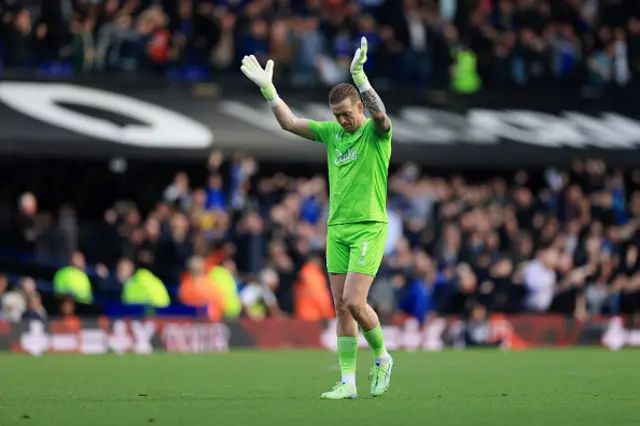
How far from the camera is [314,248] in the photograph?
23188 millimetres

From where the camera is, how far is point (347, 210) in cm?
1082

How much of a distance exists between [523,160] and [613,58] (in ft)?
9.69

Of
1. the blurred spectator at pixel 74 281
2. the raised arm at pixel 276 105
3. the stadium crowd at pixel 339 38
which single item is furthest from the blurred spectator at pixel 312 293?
the raised arm at pixel 276 105

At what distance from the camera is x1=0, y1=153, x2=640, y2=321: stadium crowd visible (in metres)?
22.4

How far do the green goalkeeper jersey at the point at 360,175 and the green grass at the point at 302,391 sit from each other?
1.48 metres

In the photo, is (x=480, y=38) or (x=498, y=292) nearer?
(x=498, y=292)

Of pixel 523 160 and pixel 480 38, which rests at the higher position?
pixel 480 38

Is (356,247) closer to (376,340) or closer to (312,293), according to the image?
(376,340)

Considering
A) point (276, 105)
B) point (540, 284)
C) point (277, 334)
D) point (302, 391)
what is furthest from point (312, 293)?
point (276, 105)

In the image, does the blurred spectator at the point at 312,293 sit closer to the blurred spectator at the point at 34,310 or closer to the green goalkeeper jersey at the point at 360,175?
the blurred spectator at the point at 34,310

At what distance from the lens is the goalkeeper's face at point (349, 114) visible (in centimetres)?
1052

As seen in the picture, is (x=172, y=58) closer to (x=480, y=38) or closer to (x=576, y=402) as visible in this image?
(x=480, y=38)

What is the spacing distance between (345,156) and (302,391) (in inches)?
88.0

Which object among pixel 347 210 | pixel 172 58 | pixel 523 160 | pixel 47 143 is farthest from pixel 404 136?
pixel 347 210
